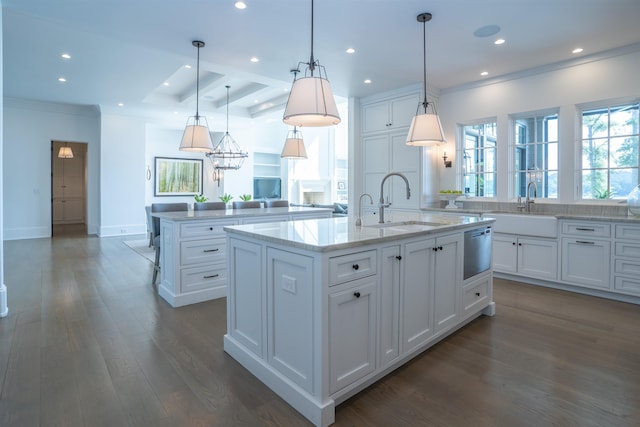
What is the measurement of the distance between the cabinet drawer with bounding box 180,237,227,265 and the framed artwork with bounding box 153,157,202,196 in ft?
24.5

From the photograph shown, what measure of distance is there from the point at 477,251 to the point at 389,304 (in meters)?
1.32

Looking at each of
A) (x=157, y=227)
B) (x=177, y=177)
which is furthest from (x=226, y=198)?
(x=157, y=227)

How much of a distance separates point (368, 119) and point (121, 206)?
6.32m

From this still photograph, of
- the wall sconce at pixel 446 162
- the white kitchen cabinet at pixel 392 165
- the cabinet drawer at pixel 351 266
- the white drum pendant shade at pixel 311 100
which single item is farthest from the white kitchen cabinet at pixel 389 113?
the cabinet drawer at pixel 351 266

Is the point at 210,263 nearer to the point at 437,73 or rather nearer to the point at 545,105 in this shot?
the point at 437,73

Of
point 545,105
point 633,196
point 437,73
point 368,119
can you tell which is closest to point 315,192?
point 368,119

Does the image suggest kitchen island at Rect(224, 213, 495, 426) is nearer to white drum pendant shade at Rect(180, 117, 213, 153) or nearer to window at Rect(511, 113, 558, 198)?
white drum pendant shade at Rect(180, 117, 213, 153)

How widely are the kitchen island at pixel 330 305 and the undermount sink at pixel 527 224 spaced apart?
2205 mm

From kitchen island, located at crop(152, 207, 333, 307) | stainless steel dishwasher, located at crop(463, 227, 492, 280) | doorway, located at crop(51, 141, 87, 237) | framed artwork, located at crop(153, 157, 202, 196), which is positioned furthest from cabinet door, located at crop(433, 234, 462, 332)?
doorway, located at crop(51, 141, 87, 237)

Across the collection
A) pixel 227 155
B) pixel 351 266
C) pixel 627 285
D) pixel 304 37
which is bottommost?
pixel 627 285

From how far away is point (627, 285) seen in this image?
3654 millimetres

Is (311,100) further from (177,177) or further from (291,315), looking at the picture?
(177,177)

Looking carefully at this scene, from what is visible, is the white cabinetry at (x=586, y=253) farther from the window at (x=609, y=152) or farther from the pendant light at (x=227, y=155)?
the pendant light at (x=227, y=155)

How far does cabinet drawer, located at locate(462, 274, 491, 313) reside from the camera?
288 centimetres
